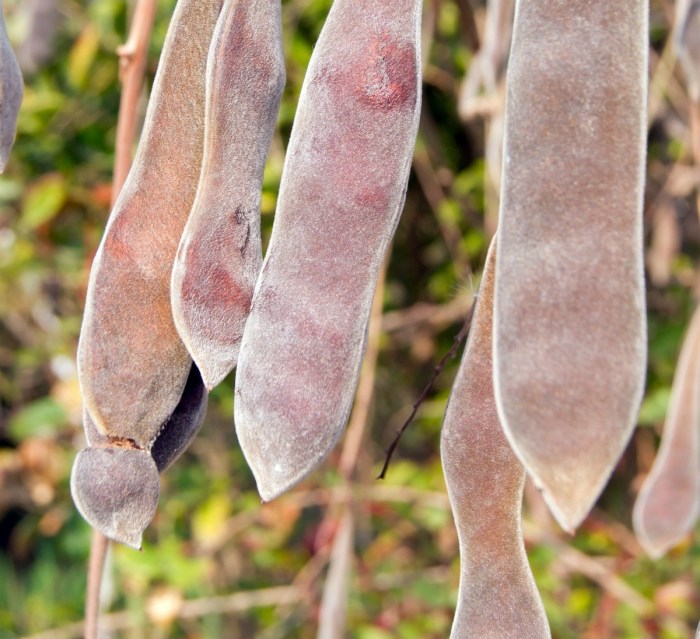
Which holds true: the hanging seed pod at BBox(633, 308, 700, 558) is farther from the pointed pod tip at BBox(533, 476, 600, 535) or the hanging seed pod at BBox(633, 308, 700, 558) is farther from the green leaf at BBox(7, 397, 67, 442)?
the green leaf at BBox(7, 397, 67, 442)

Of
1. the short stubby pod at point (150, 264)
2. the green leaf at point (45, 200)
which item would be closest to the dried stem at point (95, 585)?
the short stubby pod at point (150, 264)

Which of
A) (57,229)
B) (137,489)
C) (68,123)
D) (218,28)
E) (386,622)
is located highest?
(218,28)

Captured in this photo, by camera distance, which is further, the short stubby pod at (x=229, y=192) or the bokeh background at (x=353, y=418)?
the bokeh background at (x=353, y=418)

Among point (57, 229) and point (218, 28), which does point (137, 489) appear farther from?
point (57, 229)

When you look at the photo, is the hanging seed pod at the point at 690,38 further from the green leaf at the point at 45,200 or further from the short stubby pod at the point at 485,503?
the green leaf at the point at 45,200

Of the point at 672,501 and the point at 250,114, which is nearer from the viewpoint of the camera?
the point at 250,114

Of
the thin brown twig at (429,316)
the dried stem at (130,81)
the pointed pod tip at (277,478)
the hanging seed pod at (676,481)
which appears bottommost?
the thin brown twig at (429,316)

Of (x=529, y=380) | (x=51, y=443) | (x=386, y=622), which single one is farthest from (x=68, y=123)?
(x=529, y=380)
